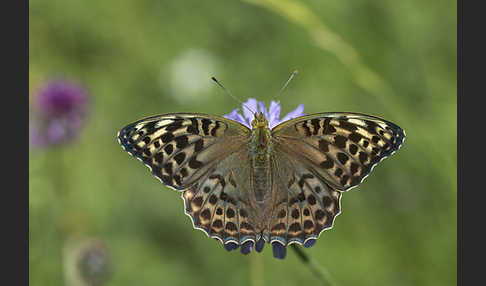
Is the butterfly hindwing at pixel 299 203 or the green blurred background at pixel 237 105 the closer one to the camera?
the butterfly hindwing at pixel 299 203

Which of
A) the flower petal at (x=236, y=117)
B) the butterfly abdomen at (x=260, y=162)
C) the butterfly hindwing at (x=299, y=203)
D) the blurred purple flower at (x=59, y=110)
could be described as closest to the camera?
the butterfly hindwing at (x=299, y=203)

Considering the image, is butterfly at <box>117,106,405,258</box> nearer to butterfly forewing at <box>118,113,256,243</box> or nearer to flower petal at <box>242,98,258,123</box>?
butterfly forewing at <box>118,113,256,243</box>

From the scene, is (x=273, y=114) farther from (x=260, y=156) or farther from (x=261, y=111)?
(x=260, y=156)

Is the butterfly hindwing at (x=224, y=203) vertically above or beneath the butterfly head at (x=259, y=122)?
beneath

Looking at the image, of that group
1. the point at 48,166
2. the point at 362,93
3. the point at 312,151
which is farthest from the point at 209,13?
the point at 312,151

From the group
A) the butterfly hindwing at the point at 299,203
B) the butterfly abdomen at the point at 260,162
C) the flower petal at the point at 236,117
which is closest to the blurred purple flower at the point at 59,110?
the flower petal at the point at 236,117

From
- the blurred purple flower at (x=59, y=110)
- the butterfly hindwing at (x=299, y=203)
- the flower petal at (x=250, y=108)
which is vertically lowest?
the butterfly hindwing at (x=299, y=203)

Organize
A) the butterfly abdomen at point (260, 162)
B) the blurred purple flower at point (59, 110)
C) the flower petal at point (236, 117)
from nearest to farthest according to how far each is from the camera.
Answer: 1. the butterfly abdomen at point (260, 162)
2. the flower petal at point (236, 117)
3. the blurred purple flower at point (59, 110)

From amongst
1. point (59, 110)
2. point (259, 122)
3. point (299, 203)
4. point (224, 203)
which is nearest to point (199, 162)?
point (224, 203)

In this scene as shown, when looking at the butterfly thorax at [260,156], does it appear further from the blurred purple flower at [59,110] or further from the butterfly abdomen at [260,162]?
the blurred purple flower at [59,110]

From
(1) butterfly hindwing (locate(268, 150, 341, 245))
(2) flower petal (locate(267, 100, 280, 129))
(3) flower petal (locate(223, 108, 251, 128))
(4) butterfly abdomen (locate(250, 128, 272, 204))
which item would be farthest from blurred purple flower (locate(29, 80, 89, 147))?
(1) butterfly hindwing (locate(268, 150, 341, 245))
